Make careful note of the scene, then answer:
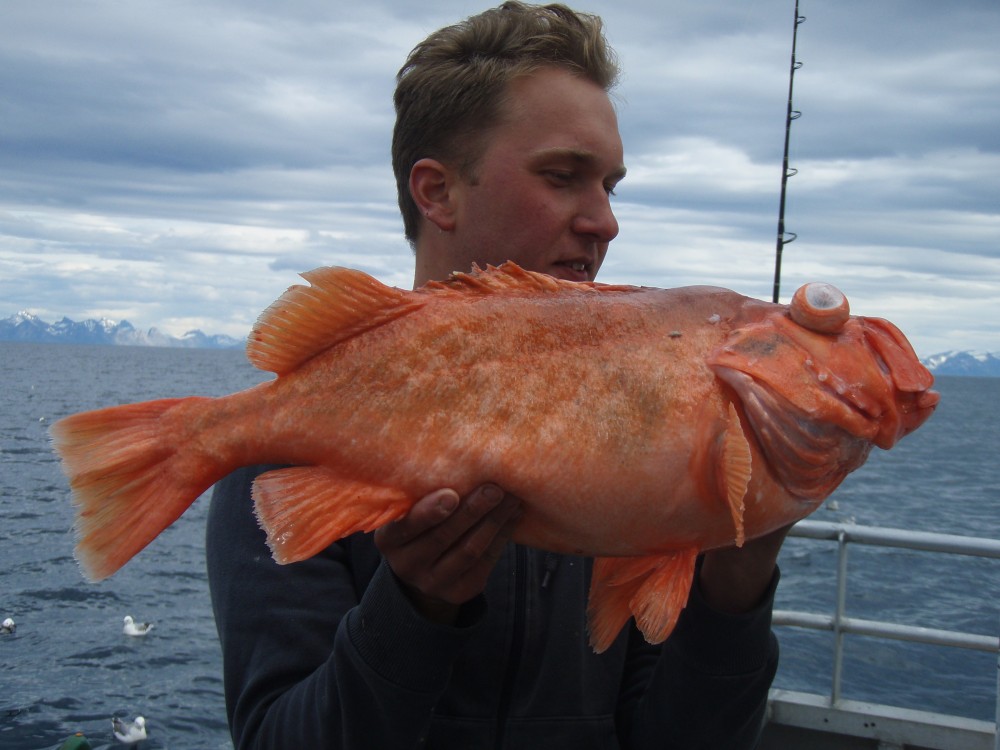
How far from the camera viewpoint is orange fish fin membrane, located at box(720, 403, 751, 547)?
197 centimetres

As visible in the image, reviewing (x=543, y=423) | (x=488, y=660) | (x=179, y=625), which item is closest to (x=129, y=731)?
(x=179, y=625)

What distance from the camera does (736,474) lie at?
6.48 feet

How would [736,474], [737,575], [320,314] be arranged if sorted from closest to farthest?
[736,474] < [320,314] < [737,575]

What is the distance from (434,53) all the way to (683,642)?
2.30m

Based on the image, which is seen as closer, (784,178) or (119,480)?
(119,480)

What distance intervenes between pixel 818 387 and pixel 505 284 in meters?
0.83

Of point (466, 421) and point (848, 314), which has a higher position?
point (848, 314)

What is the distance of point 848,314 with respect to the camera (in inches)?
86.0

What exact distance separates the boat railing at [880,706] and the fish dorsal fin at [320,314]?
3429 mm

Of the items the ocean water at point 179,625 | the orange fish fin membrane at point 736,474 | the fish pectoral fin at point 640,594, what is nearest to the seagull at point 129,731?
the ocean water at point 179,625

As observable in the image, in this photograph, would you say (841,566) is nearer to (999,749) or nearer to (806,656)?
(999,749)

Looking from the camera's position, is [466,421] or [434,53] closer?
[466,421]

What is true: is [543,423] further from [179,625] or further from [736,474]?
[179,625]

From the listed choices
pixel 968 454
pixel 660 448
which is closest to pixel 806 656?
pixel 660 448
